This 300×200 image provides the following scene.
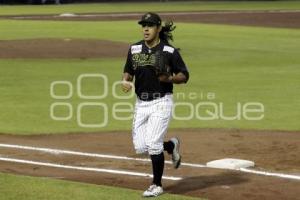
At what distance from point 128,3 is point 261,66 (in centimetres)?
5128

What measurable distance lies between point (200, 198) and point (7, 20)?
130ft

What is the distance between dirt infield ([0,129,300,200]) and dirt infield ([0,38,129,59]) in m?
14.5

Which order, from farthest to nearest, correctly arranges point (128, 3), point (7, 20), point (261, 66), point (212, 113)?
1. point (128, 3)
2. point (7, 20)
3. point (261, 66)
4. point (212, 113)

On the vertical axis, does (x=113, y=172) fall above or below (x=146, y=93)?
below

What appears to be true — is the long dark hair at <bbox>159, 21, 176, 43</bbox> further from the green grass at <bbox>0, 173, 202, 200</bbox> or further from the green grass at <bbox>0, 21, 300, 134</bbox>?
the green grass at <bbox>0, 21, 300, 134</bbox>

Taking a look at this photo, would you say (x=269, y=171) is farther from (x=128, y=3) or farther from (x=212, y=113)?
(x=128, y=3)

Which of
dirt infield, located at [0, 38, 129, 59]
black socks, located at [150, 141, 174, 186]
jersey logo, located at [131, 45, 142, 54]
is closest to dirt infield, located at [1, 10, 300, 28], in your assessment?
dirt infield, located at [0, 38, 129, 59]

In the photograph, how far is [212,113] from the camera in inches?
Answer: 666

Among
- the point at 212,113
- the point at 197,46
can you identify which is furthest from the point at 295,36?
the point at 212,113

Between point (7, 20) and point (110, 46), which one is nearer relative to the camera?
point (110, 46)

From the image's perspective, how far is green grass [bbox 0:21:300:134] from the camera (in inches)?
625

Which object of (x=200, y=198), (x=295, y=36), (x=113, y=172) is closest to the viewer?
(x=200, y=198)

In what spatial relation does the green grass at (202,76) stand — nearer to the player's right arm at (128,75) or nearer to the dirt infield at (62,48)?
the dirt infield at (62,48)

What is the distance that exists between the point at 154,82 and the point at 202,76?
14002 millimetres
